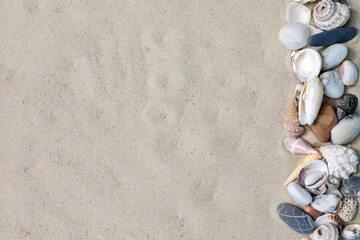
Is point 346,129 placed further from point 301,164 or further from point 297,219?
point 297,219

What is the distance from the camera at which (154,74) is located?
2.53 meters

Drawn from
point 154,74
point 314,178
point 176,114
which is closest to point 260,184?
point 314,178

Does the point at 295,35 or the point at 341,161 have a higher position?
the point at 295,35

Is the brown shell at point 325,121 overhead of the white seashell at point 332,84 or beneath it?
beneath

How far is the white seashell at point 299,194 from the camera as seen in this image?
2.39 metres

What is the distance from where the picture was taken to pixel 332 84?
7.75 feet

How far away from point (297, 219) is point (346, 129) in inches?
23.1

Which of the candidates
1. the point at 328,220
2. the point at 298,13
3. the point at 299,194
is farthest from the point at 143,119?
the point at 328,220

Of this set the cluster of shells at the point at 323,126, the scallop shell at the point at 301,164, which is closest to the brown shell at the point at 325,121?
the cluster of shells at the point at 323,126

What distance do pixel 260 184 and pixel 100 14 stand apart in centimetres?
143

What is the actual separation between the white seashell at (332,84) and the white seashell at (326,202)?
22.8 inches

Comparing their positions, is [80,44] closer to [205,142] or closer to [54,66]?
[54,66]

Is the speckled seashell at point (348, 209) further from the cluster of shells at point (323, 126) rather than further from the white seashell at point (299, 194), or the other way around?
the white seashell at point (299, 194)

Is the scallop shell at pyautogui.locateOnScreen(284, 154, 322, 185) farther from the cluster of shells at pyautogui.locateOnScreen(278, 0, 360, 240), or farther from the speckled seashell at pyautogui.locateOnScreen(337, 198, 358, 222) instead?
the speckled seashell at pyautogui.locateOnScreen(337, 198, 358, 222)
